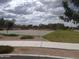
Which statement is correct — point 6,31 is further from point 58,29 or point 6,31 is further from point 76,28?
point 76,28

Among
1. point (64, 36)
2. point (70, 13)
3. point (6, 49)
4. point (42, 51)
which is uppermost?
point (70, 13)

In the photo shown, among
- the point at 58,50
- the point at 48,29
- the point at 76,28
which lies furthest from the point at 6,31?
the point at 76,28

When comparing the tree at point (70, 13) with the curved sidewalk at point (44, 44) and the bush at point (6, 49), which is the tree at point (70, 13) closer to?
the curved sidewalk at point (44, 44)

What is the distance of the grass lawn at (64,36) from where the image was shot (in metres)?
10.2

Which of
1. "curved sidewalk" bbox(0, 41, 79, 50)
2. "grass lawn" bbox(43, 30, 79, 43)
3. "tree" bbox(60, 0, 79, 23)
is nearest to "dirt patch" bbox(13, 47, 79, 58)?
"curved sidewalk" bbox(0, 41, 79, 50)

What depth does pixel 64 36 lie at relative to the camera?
10.2 m

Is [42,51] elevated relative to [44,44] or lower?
lower

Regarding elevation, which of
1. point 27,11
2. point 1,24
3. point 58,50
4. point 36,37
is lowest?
point 58,50

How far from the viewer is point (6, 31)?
A: 10141 millimetres

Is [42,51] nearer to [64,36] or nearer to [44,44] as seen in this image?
[44,44]

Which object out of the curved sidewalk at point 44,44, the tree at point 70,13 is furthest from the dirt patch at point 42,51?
the tree at point 70,13

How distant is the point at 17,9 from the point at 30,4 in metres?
0.71

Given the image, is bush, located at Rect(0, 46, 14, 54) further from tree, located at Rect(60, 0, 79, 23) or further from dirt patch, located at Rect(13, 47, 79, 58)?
tree, located at Rect(60, 0, 79, 23)

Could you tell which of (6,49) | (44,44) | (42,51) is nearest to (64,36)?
(44,44)
